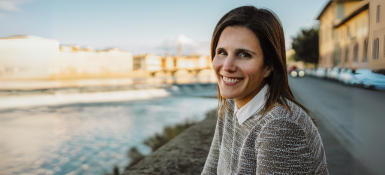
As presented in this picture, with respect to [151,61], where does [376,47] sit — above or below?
below

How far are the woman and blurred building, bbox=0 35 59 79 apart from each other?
4678mm

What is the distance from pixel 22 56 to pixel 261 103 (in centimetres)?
751

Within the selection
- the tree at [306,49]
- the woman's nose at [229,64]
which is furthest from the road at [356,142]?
the tree at [306,49]

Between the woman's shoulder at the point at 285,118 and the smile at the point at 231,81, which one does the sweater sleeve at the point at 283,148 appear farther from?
the smile at the point at 231,81

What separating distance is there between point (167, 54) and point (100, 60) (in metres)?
30.9

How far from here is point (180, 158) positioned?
2.30 metres

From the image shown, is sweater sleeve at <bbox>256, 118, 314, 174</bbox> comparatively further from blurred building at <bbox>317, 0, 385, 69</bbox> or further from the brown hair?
blurred building at <bbox>317, 0, 385, 69</bbox>

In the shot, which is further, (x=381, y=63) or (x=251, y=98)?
(x=381, y=63)

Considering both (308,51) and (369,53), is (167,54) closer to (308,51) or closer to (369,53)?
(308,51)

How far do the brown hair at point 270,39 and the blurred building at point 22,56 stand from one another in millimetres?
4704

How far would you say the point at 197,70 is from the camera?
4216cm

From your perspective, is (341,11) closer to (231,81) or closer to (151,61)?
(231,81)

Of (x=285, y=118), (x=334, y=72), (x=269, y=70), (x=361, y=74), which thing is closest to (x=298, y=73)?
(x=334, y=72)

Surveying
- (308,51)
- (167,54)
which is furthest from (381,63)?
(167,54)
